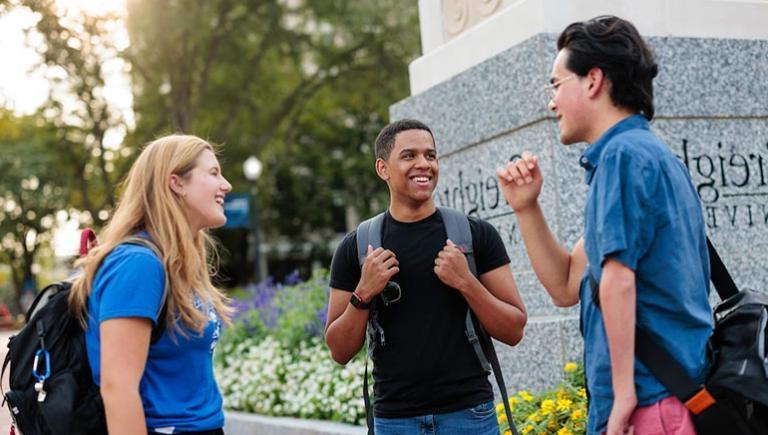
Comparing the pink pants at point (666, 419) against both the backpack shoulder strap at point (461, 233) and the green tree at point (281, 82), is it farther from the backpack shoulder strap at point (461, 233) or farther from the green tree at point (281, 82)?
the green tree at point (281, 82)

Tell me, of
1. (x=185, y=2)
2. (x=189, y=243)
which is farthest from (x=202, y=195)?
(x=185, y=2)

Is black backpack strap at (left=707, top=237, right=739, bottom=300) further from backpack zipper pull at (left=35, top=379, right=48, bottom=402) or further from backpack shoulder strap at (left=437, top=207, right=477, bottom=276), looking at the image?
backpack zipper pull at (left=35, top=379, right=48, bottom=402)

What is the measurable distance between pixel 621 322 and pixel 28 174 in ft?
91.7

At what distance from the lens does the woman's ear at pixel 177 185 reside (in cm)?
311

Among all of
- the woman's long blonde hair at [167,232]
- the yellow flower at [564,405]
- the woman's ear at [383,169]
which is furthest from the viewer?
the yellow flower at [564,405]

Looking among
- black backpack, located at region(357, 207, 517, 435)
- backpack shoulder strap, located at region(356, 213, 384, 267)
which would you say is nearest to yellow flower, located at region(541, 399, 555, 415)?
black backpack, located at region(357, 207, 517, 435)

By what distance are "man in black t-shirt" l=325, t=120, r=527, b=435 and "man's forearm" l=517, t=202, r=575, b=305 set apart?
1.15ft

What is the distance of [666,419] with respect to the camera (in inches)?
98.6

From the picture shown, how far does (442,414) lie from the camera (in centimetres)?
352

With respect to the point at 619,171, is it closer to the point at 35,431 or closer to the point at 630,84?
the point at 630,84

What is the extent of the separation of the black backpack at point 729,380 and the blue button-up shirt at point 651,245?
3cm

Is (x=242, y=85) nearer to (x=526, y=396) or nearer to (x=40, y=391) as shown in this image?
(x=526, y=396)

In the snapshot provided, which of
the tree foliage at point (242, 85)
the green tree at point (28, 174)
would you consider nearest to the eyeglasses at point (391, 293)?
the tree foliage at point (242, 85)

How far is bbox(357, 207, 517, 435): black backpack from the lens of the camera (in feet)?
11.8
